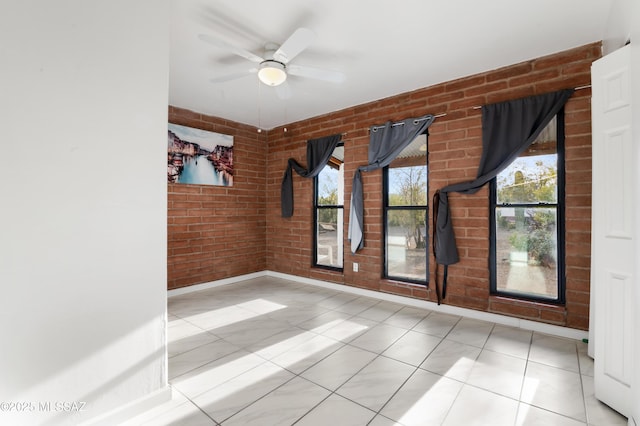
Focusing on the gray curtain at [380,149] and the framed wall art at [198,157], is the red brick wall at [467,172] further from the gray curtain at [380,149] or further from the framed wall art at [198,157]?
the framed wall art at [198,157]

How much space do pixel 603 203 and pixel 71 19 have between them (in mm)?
3213

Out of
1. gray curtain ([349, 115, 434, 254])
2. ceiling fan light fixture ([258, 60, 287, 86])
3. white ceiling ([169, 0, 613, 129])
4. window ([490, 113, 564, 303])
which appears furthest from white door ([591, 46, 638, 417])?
ceiling fan light fixture ([258, 60, 287, 86])

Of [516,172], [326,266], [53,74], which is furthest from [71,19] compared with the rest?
[326,266]

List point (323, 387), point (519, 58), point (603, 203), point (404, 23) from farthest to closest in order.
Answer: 1. point (519, 58)
2. point (404, 23)
3. point (323, 387)
4. point (603, 203)

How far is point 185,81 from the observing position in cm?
338

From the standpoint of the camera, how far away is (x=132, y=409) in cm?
166

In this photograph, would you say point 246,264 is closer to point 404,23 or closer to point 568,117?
point 404,23

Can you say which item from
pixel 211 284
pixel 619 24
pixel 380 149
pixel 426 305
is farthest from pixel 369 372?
pixel 211 284

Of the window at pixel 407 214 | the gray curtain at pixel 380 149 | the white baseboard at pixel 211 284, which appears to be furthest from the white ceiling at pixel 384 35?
the white baseboard at pixel 211 284

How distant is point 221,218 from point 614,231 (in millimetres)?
4482

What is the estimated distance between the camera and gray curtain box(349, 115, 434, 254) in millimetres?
3545

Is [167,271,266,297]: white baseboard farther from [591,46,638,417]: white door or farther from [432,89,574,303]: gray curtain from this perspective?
[591,46,638,417]: white door

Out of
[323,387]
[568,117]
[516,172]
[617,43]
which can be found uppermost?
[617,43]

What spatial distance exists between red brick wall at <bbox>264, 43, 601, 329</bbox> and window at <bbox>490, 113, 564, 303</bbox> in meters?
0.11
